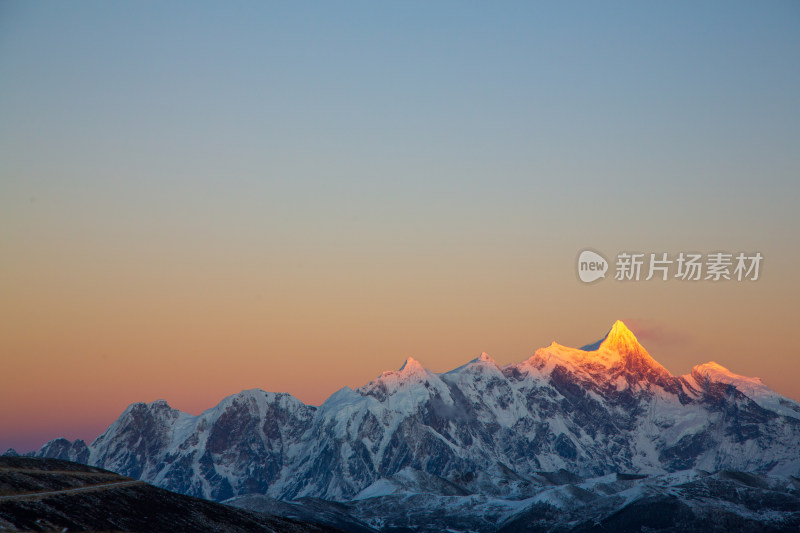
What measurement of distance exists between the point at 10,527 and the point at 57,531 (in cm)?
1172

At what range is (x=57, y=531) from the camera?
19975cm

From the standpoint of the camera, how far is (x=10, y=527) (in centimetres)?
18962
